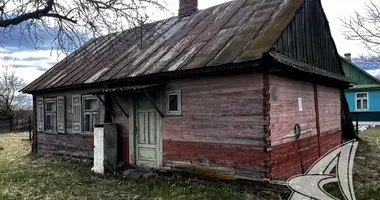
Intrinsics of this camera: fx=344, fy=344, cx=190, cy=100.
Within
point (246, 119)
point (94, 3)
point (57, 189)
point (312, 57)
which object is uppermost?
point (94, 3)

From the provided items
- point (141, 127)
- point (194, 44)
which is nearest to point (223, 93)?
point (194, 44)

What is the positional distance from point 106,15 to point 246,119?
377 centimetres

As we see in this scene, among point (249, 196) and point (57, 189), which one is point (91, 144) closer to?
point (57, 189)

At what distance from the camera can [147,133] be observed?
388 inches

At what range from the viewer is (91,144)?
11.9 meters

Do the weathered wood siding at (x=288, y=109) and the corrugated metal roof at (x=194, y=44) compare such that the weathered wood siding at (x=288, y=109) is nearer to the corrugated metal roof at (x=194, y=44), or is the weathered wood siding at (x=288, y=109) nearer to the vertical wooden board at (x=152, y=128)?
the corrugated metal roof at (x=194, y=44)

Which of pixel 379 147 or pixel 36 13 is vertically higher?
pixel 36 13

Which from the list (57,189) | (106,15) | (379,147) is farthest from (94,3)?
(379,147)

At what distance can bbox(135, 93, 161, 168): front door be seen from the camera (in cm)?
962

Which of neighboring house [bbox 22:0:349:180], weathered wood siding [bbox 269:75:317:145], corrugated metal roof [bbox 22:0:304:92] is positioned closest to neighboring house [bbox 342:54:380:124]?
neighboring house [bbox 22:0:349:180]

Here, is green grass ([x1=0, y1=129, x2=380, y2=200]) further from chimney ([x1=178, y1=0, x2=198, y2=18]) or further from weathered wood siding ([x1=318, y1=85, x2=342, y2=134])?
chimney ([x1=178, y1=0, x2=198, y2=18])

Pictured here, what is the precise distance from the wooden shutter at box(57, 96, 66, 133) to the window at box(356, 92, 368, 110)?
22983mm

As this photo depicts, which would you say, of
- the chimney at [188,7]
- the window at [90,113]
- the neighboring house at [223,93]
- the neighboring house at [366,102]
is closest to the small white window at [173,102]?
the neighboring house at [223,93]

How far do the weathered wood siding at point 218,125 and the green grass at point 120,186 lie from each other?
0.57 m
